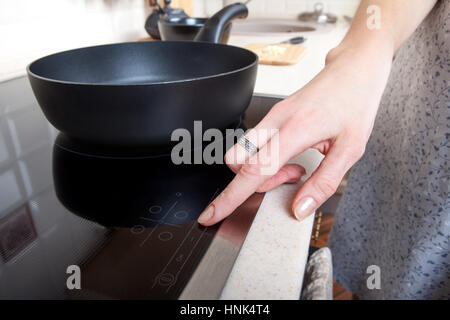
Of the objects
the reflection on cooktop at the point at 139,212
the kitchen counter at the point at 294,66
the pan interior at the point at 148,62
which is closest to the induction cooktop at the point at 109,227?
the reflection on cooktop at the point at 139,212

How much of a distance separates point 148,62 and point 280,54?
1.37 feet

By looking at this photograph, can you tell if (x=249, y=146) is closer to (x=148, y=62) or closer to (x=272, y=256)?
(x=272, y=256)

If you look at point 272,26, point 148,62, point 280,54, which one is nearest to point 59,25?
point 148,62

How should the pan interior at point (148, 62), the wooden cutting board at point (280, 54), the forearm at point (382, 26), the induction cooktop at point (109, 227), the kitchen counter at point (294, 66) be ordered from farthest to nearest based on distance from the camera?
the wooden cutting board at point (280, 54)
the kitchen counter at point (294, 66)
the pan interior at point (148, 62)
the forearm at point (382, 26)
the induction cooktop at point (109, 227)

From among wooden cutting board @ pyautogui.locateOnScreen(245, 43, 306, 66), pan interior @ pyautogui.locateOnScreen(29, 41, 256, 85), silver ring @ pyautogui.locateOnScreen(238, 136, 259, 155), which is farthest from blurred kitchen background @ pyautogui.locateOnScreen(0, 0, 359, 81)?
silver ring @ pyautogui.locateOnScreen(238, 136, 259, 155)

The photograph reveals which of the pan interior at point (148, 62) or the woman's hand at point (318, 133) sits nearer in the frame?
the woman's hand at point (318, 133)

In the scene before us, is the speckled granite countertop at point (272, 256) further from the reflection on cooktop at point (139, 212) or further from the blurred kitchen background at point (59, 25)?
the blurred kitchen background at point (59, 25)

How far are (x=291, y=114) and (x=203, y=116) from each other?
0.10 meters

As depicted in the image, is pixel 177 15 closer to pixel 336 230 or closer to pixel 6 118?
pixel 6 118

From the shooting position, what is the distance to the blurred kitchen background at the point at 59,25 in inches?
A: 27.5

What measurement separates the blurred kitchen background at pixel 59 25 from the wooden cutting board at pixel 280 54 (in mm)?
388

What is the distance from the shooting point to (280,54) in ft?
2.90

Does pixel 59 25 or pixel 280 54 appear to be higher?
pixel 59 25

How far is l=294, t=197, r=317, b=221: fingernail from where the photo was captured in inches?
11.9
